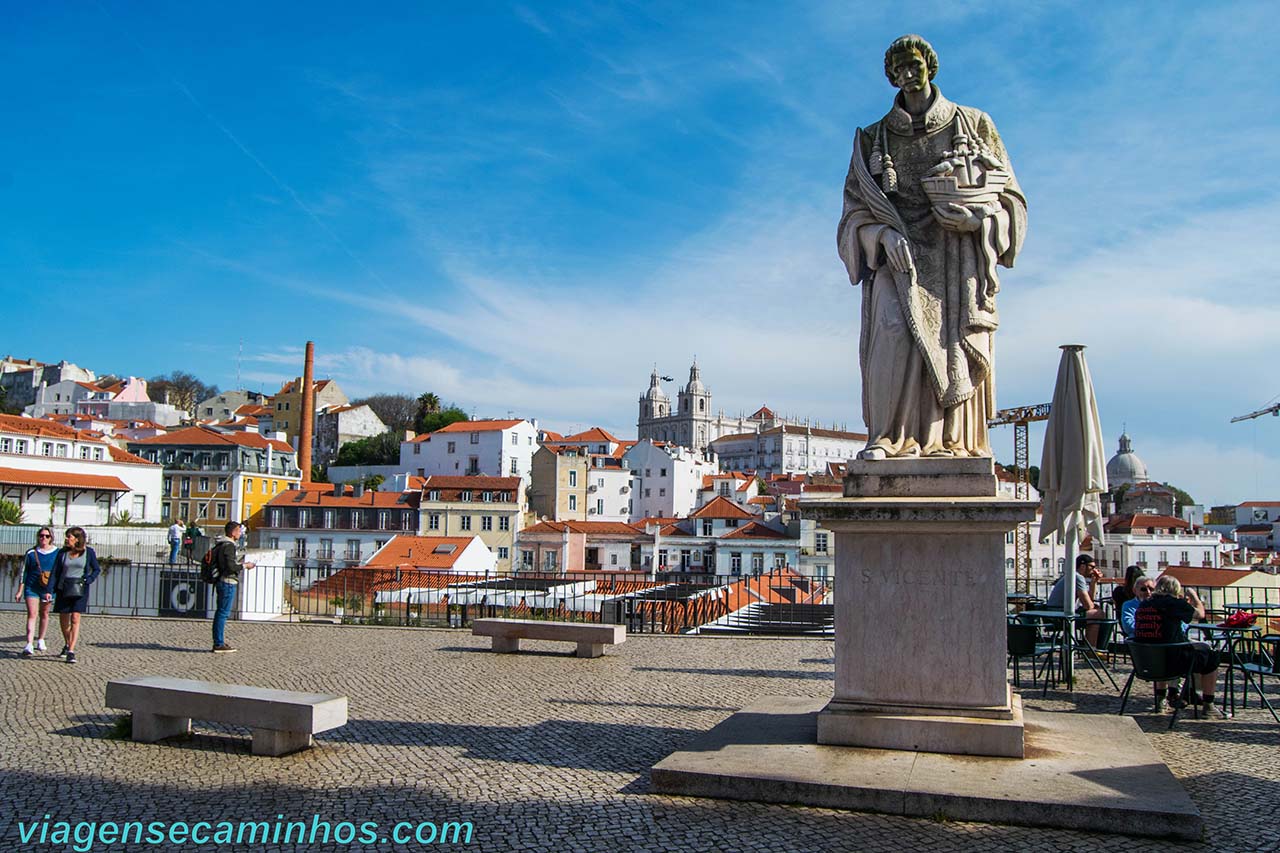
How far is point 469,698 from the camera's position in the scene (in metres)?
8.64


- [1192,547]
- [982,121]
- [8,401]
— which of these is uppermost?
[8,401]

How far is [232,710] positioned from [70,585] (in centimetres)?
527

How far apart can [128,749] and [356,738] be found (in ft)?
4.80

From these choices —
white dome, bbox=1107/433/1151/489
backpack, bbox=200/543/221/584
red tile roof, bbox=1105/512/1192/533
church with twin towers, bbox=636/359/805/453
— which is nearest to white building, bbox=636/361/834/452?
church with twin towers, bbox=636/359/805/453

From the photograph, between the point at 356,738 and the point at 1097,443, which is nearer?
the point at 356,738

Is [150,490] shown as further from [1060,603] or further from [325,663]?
[1060,603]

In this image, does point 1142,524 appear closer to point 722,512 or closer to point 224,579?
point 722,512

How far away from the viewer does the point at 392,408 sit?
11950 centimetres

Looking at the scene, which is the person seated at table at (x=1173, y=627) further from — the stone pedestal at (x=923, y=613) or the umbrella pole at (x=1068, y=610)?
the stone pedestal at (x=923, y=613)

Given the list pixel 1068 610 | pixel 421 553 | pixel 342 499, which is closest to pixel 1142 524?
pixel 421 553

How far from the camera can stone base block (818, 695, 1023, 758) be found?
5.58m

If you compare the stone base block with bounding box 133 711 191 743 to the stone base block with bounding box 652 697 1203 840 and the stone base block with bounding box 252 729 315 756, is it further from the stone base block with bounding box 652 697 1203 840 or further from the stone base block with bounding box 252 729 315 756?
the stone base block with bounding box 652 697 1203 840

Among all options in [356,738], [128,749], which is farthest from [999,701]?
[128,749]

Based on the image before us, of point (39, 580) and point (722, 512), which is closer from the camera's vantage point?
point (39, 580)
